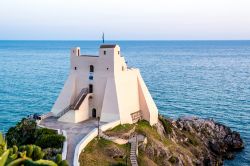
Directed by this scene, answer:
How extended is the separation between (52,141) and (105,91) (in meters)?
11.3

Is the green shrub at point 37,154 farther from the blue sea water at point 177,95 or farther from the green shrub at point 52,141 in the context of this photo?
the blue sea water at point 177,95

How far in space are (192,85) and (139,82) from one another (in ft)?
182

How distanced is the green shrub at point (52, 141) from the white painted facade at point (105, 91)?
301 inches

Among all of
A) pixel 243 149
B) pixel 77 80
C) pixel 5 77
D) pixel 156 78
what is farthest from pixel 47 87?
pixel 243 149

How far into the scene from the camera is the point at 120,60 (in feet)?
156

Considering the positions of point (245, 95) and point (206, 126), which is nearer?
point (206, 126)

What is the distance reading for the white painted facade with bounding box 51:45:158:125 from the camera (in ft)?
152

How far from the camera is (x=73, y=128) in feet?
143

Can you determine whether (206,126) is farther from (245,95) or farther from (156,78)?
(156,78)

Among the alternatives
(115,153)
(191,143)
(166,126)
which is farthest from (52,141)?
(191,143)

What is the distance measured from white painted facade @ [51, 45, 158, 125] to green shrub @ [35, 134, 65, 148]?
7642 millimetres

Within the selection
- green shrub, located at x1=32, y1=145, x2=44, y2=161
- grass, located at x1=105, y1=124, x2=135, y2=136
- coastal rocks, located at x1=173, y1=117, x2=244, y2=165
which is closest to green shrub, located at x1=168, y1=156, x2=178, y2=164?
grass, located at x1=105, y1=124, x2=135, y2=136

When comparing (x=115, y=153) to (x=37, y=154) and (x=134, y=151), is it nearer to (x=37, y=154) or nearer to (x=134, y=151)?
(x=134, y=151)

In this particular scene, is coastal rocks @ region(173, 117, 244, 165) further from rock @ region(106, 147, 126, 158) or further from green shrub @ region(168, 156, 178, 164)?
rock @ region(106, 147, 126, 158)
